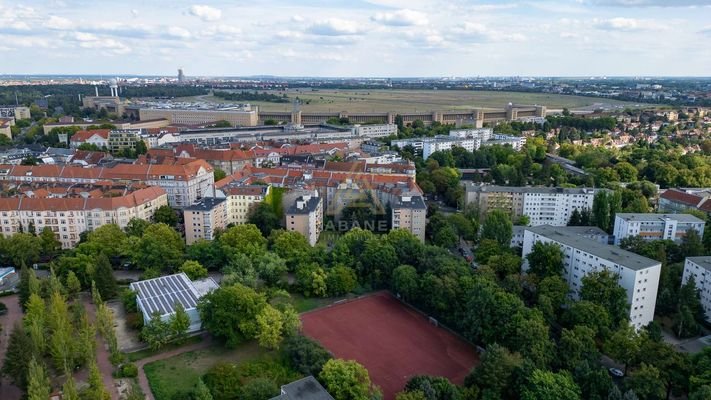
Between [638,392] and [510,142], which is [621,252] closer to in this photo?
[638,392]

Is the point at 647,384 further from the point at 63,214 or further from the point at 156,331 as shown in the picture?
the point at 63,214

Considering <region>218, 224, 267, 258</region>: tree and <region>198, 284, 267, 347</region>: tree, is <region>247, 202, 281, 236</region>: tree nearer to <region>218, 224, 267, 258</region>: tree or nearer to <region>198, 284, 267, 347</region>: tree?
<region>218, 224, 267, 258</region>: tree

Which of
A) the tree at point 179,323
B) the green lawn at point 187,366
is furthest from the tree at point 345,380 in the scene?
the tree at point 179,323

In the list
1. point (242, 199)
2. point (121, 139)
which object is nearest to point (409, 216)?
point (242, 199)

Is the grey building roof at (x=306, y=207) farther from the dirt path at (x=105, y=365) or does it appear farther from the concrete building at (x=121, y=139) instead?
the concrete building at (x=121, y=139)

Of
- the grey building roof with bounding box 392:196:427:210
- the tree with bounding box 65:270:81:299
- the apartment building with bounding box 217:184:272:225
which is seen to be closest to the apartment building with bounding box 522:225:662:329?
the grey building roof with bounding box 392:196:427:210

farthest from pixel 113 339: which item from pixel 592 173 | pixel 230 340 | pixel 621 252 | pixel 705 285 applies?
pixel 592 173
